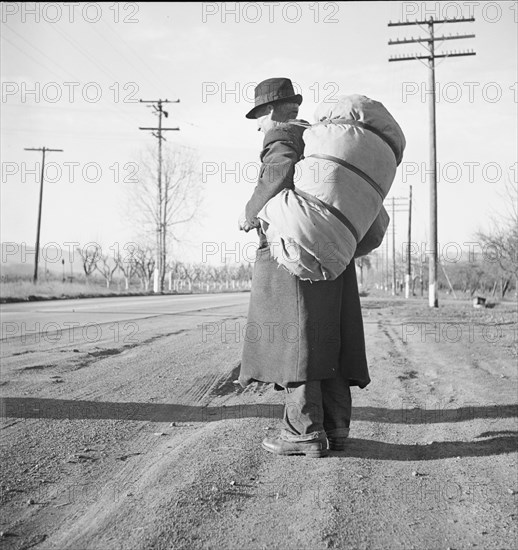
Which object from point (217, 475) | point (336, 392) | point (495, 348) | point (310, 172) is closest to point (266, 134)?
point (310, 172)

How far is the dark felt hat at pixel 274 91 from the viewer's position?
2.68 meters

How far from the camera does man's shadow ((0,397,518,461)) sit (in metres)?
3.50

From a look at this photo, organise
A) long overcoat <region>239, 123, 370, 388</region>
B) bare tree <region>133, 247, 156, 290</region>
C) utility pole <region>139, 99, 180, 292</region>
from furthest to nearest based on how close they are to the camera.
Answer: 1. bare tree <region>133, 247, 156, 290</region>
2. utility pole <region>139, 99, 180, 292</region>
3. long overcoat <region>239, 123, 370, 388</region>

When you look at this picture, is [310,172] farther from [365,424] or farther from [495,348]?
[495,348]

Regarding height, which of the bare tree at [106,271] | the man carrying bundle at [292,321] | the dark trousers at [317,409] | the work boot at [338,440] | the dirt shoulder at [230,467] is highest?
the bare tree at [106,271]

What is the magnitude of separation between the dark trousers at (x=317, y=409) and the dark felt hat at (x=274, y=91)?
1.24 m

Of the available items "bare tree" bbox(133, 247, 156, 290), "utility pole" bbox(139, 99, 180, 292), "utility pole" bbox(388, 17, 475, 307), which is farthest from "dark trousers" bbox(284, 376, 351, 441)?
"bare tree" bbox(133, 247, 156, 290)

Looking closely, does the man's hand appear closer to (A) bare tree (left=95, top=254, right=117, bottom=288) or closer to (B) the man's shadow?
(B) the man's shadow

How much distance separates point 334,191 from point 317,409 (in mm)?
985

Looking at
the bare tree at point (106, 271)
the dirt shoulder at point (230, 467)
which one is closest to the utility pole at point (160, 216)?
the bare tree at point (106, 271)

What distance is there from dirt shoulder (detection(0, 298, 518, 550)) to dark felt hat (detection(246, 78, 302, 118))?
1.65 m

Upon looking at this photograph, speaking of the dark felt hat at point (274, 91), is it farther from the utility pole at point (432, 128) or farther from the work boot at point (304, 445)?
the utility pole at point (432, 128)

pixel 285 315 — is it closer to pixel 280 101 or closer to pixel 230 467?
pixel 230 467

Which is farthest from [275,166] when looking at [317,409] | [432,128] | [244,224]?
[432,128]
